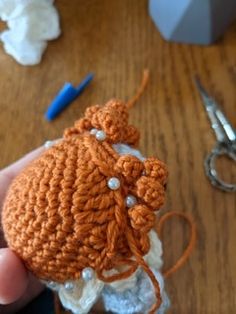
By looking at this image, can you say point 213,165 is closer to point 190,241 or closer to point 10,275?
point 190,241

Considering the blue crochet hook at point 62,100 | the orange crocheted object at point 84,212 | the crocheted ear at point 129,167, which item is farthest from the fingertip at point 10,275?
the blue crochet hook at point 62,100

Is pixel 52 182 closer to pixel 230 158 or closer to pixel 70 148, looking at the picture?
pixel 70 148

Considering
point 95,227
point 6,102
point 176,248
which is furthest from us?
point 6,102

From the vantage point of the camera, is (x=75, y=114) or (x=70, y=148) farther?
(x=75, y=114)

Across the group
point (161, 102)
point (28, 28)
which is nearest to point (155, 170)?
point (161, 102)

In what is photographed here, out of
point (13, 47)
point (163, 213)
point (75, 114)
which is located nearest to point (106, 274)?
point (163, 213)

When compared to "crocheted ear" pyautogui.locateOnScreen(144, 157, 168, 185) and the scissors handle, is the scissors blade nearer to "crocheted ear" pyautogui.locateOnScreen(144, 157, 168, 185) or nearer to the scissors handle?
the scissors handle
